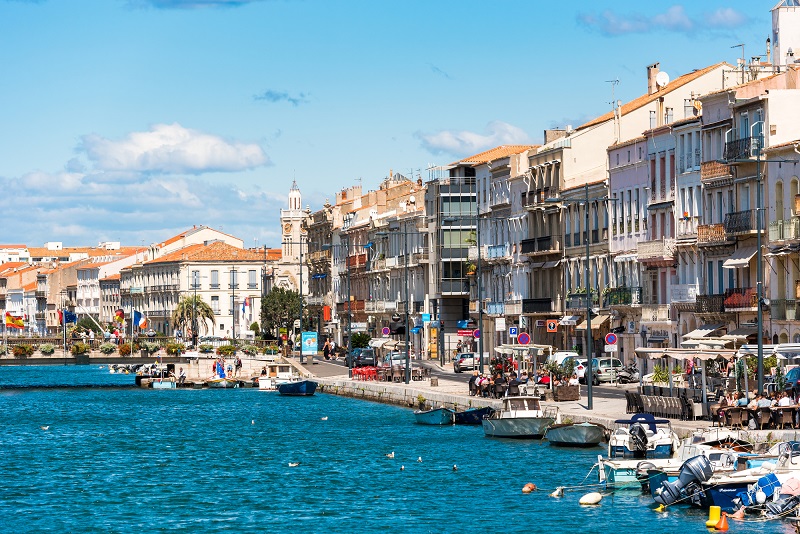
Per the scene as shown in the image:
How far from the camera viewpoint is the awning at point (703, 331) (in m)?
76.7

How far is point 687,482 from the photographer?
147ft

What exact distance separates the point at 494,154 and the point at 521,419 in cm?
6332

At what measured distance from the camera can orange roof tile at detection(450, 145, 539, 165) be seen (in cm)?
12506

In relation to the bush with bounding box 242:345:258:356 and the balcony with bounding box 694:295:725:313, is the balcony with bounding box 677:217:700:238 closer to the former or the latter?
the balcony with bounding box 694:295:725:313

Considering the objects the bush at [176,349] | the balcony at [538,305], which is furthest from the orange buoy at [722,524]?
the bush at [176,349]

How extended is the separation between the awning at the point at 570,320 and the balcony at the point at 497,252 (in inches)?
584

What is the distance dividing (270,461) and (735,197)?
2653cm

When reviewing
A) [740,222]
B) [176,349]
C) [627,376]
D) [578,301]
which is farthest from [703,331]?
[176,349]

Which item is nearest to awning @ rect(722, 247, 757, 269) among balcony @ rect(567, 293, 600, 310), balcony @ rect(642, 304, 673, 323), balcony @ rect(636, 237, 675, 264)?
balcony @ rect(636, 237, 675, 264)

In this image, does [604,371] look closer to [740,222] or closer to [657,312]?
[657,312]

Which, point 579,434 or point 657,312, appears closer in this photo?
point 579,434

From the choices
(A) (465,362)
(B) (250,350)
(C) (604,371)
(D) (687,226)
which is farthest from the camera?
(B) (250,350)

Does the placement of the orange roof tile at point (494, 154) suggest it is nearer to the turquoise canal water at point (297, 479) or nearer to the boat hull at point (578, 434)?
the turquoise canal water at point (297, 479)

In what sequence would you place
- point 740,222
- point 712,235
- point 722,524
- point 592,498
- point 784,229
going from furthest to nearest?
point 712,235 < point 740,222 < point 784,229 < point 592,498 < point 722,524
